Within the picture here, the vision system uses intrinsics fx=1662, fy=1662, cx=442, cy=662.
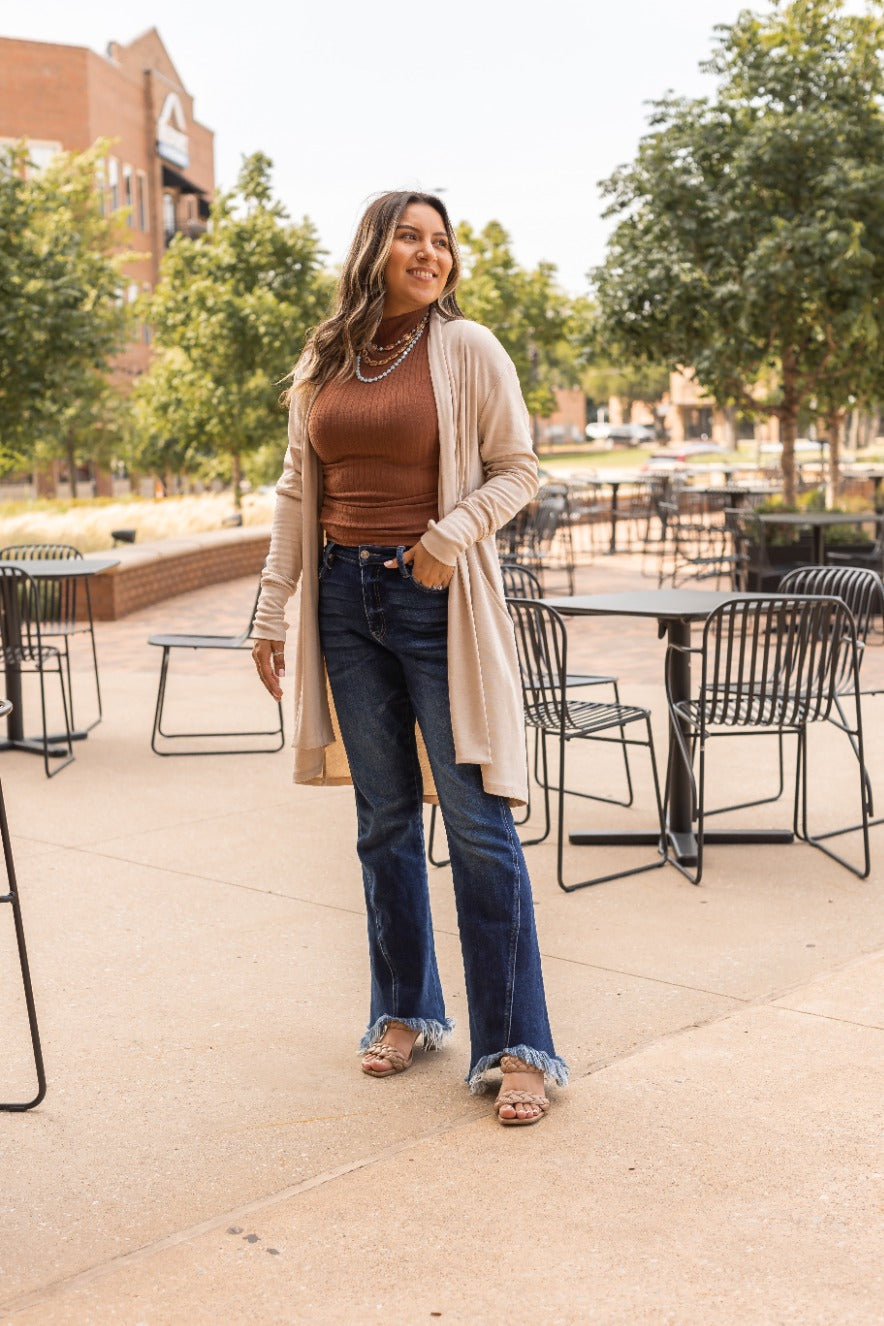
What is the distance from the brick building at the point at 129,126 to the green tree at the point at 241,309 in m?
15.9

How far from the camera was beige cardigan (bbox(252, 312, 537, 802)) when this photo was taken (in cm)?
357

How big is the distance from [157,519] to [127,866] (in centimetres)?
1624

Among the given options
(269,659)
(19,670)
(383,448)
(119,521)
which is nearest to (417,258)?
(383,448)

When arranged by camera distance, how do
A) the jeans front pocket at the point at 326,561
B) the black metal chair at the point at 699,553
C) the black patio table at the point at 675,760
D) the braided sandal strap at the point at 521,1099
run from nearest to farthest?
1. the braided sandal strap at the point at 521,1099
2. the jeans front pocket at the point at 326,561
3. the black patio table at the point at 675,760
4. the black metal chair at the point at 699,553

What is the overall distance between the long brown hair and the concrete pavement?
1658mm

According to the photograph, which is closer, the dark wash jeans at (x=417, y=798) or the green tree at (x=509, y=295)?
the dark wash jeans at (x=417, y=798)

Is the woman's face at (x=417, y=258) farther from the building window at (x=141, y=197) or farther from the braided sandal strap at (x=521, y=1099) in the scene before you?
the building window at (x=141, y=197)

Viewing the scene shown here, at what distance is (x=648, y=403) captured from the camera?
107625 mm

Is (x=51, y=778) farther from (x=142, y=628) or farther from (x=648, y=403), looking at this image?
(x=648, y=403)

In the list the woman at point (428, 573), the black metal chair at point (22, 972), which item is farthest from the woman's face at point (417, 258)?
the black metal chair at point (22, 972)

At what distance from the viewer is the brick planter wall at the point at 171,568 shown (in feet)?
48.3

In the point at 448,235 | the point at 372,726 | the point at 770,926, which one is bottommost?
the point at 770,926

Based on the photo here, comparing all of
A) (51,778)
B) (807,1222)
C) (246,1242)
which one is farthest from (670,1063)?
(51,778)

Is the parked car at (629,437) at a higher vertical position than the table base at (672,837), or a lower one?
higher
